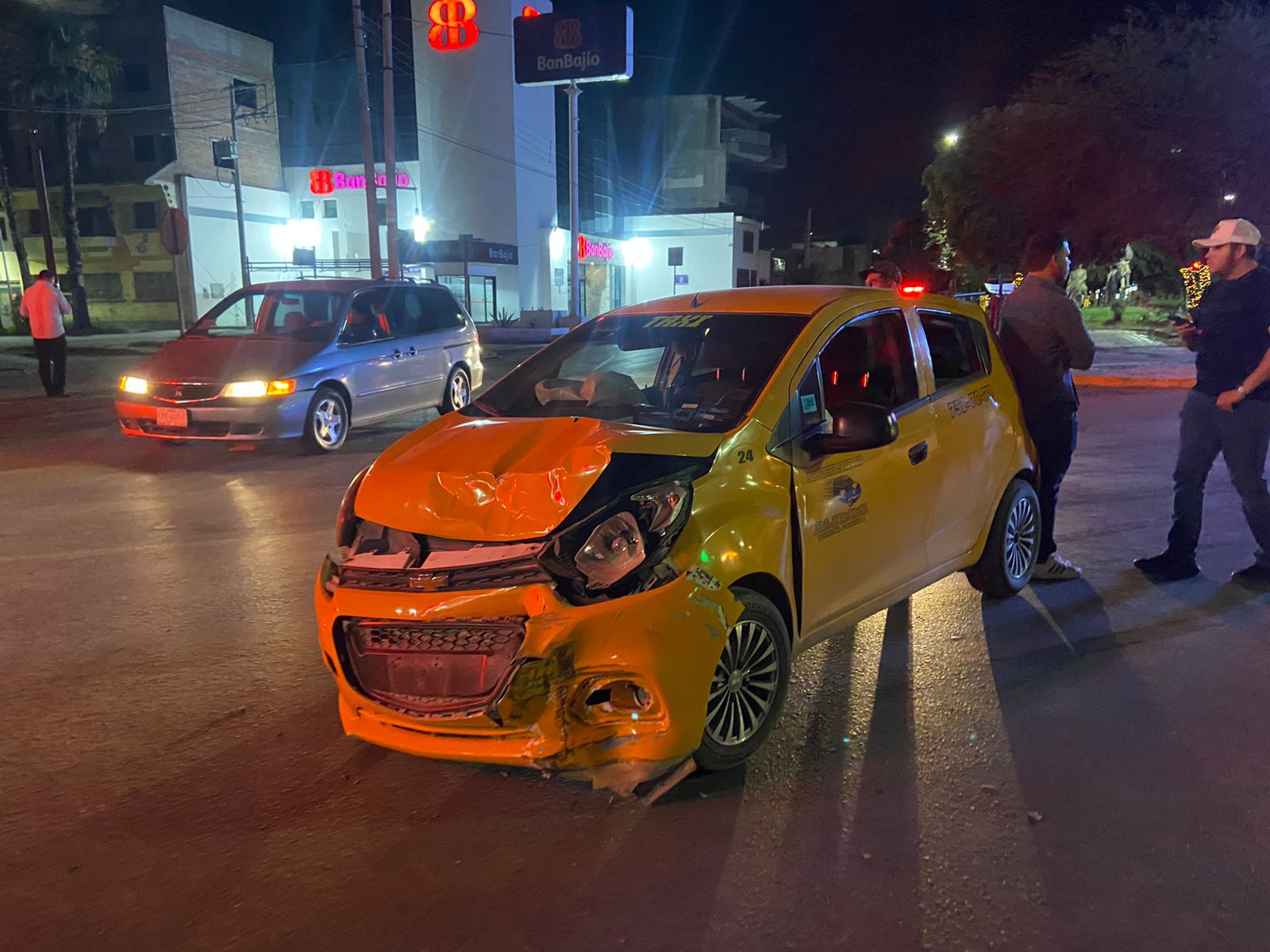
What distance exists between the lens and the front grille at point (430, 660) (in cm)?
298

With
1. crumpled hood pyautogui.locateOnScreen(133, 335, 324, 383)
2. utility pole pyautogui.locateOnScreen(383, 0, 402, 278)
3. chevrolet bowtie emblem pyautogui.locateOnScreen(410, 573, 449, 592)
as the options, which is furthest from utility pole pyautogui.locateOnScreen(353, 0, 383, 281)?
chevrolet bowtie emblem pyautogui.locateOnScreen(410, 573, 449, 592)

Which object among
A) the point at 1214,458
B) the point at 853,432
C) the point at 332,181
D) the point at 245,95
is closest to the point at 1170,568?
the point at 1214,458

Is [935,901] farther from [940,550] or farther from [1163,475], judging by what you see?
[1163,475]

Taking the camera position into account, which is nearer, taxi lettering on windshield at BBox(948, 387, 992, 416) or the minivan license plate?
taxi lettering on windshield at BBox(948, 387, 992, 416)

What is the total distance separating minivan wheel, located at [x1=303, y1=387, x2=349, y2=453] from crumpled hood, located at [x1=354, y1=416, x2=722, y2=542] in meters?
6.37

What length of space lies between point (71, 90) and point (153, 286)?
9138 millimetres

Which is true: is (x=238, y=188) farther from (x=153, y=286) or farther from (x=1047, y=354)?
(x=1047, y=354)

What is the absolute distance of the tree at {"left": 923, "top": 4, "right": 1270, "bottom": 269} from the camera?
21.1 m

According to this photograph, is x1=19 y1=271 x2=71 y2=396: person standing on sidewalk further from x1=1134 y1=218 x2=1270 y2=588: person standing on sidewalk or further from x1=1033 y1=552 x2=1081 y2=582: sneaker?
x1=1134 y1=218 x2=1270 y2=588: person standing on sidewalk

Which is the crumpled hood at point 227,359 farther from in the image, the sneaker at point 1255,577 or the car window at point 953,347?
the sneaker at point 1255,577

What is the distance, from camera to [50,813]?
3.19 metres

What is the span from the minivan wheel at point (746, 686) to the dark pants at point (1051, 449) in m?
2.79

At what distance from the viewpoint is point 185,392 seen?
29.6 ft

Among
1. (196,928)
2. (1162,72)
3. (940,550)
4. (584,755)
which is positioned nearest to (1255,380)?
(940,550)
